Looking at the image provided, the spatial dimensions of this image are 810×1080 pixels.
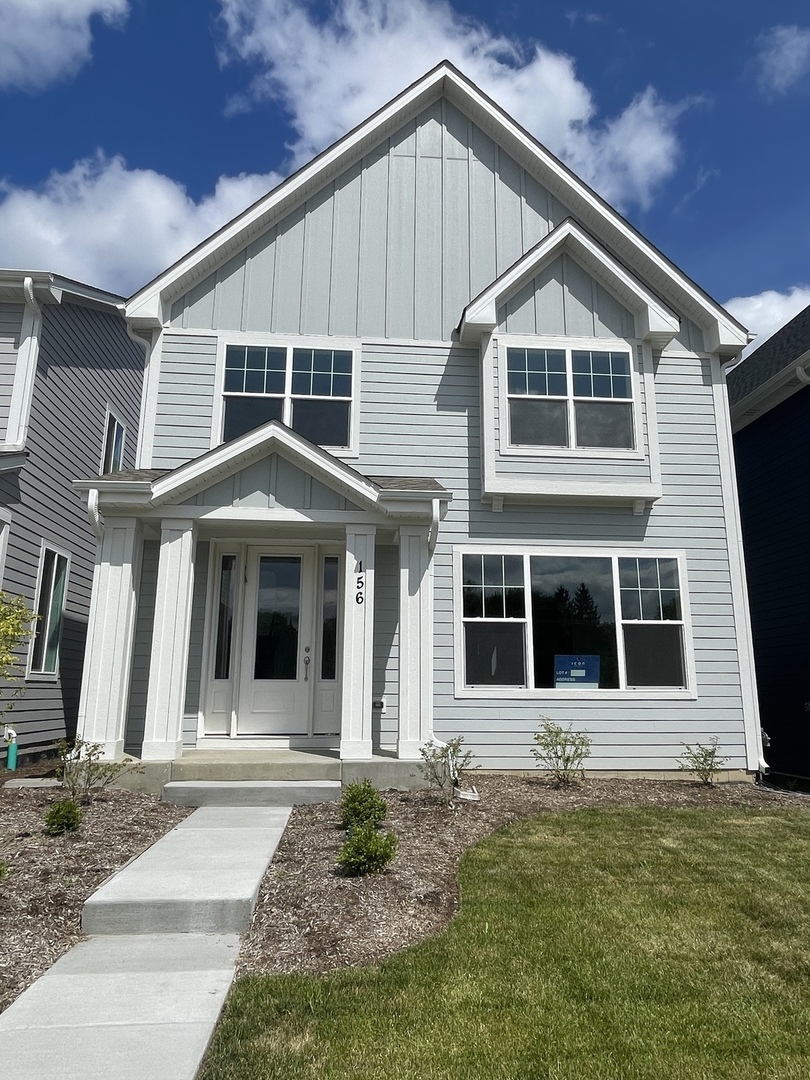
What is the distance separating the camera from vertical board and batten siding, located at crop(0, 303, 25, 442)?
1020cm

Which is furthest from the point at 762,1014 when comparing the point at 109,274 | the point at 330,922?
the point at 109,274

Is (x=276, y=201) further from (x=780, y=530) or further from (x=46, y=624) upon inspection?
(x=780, y=530)

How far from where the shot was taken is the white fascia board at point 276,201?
9836 millimetres

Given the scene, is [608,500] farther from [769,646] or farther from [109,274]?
[109,274]

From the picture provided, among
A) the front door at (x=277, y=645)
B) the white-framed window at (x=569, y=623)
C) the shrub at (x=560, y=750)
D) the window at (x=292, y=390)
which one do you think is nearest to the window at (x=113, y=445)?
the window at (x=292, y=390)

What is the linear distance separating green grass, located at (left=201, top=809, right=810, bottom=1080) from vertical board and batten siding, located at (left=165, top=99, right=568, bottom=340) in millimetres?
7727

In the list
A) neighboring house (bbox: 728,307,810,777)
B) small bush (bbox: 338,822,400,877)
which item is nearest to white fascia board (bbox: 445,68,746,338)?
neighboring house (bbox: 728,307,810,777)

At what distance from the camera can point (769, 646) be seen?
12336mm

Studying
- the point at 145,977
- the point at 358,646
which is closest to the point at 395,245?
the point at 358,646

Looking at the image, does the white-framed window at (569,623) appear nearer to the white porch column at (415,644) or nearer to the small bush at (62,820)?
the white porch column at (415,644)

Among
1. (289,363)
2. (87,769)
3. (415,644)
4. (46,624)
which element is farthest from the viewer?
(46,624)

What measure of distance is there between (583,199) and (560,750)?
7.87 m

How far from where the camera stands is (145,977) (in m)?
3.51

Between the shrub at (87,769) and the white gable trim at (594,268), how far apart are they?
692 centimetres
